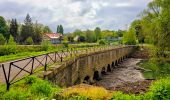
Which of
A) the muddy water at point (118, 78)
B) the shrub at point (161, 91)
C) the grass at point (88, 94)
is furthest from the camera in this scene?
the muddy water at point (118, 78)

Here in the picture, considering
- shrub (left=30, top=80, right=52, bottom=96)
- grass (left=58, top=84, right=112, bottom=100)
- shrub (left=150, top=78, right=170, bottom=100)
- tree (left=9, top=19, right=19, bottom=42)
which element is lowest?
shrub (left=30, top=80, right=52, bottom=96)

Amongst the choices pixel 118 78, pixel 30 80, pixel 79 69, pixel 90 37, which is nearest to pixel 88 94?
pixel 30 80

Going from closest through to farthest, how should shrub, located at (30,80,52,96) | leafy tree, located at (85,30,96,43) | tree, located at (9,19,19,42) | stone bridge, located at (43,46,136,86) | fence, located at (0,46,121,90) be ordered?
shrub, located at (30,80,52,96) → fence, located at (0,46,121,90) → stone bridge, located at (43,46,136,86) → tree, located at (9,19,19,42) → leafy tree, located at (85,30,96,43)

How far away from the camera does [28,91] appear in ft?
35.3

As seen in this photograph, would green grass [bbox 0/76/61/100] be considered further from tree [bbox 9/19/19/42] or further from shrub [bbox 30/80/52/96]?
tree [bbox 9/19/19/42]

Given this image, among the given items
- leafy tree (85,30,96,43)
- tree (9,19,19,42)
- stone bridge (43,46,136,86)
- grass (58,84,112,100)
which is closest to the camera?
grass (58,84,112,100)

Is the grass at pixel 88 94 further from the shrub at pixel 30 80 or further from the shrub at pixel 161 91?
the shrub at pixel 30 80

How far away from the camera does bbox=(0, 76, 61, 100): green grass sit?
9.84 m

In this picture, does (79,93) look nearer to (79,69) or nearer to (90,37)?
(79,69)

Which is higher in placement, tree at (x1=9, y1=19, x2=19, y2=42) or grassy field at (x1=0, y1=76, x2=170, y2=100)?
tree at (x1=9, y1=19, x2=19, y2=42)

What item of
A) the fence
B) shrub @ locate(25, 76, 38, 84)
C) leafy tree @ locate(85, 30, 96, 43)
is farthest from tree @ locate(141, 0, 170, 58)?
leafy tree @ locate(85, 30, 96, 43)

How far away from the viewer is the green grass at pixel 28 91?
32.3 feet

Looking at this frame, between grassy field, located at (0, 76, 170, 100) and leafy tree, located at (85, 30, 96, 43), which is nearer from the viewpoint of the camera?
grassy field, located at (0, 76, 170, 100)

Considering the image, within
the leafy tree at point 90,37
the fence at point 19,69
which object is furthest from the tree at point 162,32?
the leafy tree at point 90,37
